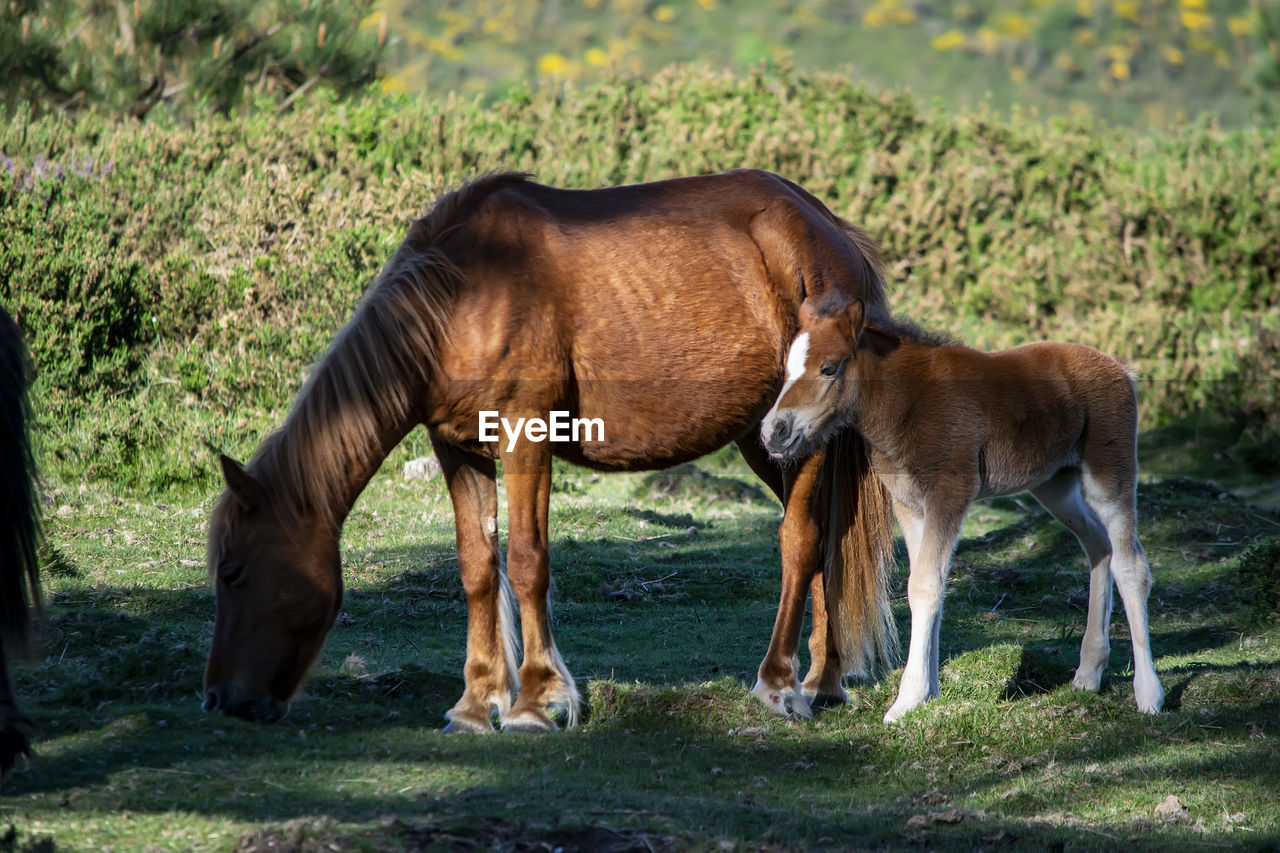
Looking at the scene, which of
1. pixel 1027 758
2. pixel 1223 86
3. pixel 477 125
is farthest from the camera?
pixel 1223 86

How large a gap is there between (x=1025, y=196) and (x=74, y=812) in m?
15.4

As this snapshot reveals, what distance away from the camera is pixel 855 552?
19.9ft

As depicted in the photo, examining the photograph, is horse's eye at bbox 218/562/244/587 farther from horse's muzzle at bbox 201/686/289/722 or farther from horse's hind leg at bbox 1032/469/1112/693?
horse's hind leg at bbox 1032/469/1112/693

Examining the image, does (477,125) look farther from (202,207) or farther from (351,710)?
(351,710)

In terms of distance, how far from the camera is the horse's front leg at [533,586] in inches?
204

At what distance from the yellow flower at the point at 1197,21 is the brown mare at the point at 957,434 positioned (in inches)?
1570

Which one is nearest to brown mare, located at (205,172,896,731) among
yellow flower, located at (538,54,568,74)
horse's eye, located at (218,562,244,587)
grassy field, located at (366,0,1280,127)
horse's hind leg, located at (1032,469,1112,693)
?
horse's eye, located at (218,562,244,587)

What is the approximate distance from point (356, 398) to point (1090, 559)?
11.4ft

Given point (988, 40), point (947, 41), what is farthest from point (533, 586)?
point (988, 40)

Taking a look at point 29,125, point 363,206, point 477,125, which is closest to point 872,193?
point 477,125

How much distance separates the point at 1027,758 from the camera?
16.6 ft

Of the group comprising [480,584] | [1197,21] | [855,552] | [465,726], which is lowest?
[465,726]

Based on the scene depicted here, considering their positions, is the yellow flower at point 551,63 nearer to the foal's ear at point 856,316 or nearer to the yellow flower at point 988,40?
the yellow flower at point 988,40

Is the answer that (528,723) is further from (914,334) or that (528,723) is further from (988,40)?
(988,40)
